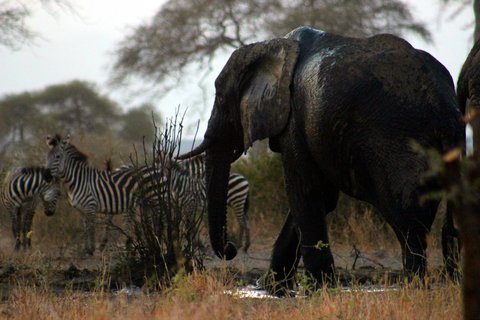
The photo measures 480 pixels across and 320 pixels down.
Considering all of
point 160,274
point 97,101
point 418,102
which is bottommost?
point 160,274

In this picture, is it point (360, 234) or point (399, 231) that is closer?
point (399, 231)

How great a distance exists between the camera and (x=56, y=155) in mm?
13797

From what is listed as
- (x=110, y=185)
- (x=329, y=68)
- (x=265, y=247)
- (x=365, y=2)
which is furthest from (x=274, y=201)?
(x=365, y=2)

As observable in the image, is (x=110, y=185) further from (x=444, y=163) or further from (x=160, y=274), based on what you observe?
(x=444, y=163)

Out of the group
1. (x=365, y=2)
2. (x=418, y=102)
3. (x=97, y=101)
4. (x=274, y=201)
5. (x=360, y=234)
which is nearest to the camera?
(x=418, y=102)

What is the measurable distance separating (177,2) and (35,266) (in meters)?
17.9

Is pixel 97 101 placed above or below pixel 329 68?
above

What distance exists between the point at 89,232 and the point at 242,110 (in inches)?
202

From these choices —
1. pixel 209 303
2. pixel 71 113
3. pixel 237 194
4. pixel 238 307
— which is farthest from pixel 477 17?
pixel 71 113

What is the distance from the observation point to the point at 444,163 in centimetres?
355

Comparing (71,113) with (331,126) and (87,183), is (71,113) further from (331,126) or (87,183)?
(331,126)

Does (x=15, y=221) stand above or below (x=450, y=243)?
above

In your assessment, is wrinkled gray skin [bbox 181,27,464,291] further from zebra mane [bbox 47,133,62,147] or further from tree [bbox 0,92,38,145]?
tree [bbox 0,92,38,145]

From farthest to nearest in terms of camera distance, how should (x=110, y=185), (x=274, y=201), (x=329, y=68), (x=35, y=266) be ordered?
(x=274, y=201), (x=110, y=185), (x=35, y=266), (x=329, y=68)
